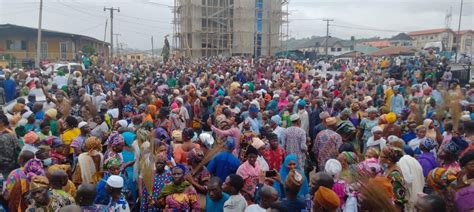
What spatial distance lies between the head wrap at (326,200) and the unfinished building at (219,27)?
47108mm

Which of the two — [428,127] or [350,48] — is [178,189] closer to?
[428,127]

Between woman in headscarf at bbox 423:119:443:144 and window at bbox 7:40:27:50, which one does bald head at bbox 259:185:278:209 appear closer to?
woman in headscarf at bbox 423:119:443:144

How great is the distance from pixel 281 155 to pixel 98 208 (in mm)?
2931

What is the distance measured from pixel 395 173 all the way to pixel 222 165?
2.04 meters

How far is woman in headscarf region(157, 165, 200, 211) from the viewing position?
442cm

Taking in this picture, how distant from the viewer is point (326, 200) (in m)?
3.78

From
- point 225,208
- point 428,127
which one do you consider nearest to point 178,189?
point 225,208

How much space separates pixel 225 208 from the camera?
4344 millimetres

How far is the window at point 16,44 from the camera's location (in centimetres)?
4091

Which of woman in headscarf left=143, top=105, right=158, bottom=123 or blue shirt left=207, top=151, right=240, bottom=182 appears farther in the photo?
woman in headscarf left=143, top=105, right=158, bottom=123

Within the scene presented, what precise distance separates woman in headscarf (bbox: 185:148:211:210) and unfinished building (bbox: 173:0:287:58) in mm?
45737

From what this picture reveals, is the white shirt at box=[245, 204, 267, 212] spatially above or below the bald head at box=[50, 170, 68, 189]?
below

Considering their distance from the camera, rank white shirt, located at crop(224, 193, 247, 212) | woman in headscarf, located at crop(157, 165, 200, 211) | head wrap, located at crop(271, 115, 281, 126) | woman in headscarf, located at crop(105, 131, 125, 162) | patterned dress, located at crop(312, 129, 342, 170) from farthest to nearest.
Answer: head wrap, located at crop(271, 115, 281, 126)
patterned dress, located at crop(312, 129, 342, 170)
woman in headscarf, located at crop(105, 131, 125, 162)
woman in headscarf, located at crop(157, 165, 200, 211)
white shirt, located at crop(224, 193, 247, 212)

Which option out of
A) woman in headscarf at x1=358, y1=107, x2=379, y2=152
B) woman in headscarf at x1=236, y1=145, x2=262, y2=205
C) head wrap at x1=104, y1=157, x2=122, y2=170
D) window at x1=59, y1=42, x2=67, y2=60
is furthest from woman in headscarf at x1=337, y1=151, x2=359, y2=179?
window at x1=59, y1=42, x2=67, y2=60
